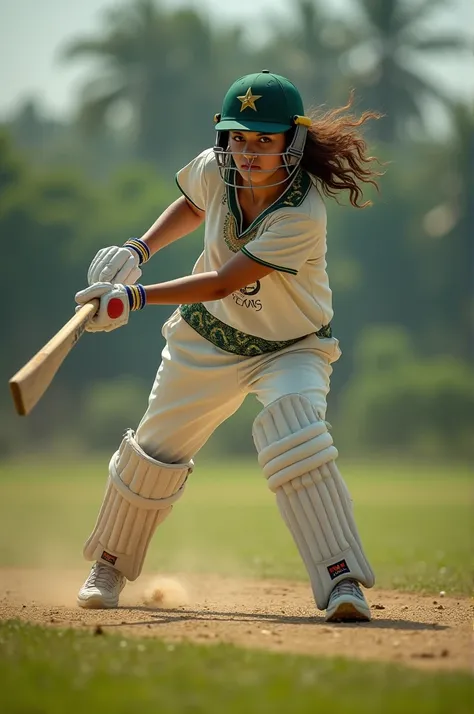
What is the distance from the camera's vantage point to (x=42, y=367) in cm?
361

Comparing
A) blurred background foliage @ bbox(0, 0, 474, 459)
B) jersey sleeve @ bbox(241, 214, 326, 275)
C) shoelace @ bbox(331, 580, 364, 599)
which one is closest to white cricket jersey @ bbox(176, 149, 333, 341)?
jersey sleeve @ bbox(241, 214, 326, 275)

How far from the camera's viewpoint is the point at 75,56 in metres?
28.9

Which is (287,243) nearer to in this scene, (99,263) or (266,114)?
(266,114)

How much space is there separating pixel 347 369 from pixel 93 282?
56.1 ft

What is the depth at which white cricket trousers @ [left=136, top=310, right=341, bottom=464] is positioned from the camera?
4328 millimetres

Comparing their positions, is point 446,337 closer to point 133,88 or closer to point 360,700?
point 133,88

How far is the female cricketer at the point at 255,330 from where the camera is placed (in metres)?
4.00

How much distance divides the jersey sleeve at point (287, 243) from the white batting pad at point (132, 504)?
864mm

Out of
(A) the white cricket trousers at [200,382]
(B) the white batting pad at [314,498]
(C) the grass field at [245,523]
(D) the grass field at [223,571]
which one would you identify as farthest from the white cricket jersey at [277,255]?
(C) the grass field at [245,523]

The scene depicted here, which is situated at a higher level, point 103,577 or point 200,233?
point 200,233

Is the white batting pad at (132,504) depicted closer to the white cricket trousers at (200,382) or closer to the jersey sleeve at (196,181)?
the white cricket trousers at (200,382)

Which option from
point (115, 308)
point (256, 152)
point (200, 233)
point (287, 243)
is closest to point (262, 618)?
point (115, 308)

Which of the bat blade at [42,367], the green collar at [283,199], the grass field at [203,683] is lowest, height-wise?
the grass field at [203,683]

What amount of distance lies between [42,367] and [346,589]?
47.3 inches
